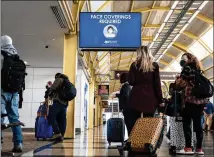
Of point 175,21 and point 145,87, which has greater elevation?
point 175,21

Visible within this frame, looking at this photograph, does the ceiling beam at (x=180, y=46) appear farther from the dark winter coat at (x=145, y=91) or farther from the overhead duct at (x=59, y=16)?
the dark winter coat at (x=145, y=91)

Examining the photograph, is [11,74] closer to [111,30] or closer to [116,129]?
[116,129]

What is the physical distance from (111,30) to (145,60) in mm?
4007

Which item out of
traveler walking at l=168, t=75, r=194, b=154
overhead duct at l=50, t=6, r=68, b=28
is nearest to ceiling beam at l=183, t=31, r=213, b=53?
overhead duct at l=50, t=6, r=68, b=28

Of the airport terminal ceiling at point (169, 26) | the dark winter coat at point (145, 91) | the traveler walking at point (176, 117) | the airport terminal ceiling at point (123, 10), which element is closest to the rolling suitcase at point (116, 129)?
the traveler walking at point (176, 117)

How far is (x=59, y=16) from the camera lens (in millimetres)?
8273

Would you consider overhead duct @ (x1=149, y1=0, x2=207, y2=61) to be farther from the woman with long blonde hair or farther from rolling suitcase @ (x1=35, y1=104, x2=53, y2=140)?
the woman with long blonde hair

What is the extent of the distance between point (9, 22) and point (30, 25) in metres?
0.57

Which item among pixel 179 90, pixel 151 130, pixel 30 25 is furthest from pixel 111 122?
pixel 30 25

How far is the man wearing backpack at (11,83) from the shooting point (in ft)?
15.0

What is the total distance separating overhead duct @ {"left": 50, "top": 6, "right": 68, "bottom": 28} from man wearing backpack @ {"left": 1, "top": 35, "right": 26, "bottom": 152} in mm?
3092

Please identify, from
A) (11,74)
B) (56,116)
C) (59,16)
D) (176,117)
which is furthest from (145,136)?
(59,16)

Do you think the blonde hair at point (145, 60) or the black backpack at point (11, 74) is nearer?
the black backpack at point (11, 74)

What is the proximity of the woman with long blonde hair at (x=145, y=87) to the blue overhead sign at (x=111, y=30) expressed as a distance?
12.4 ft
